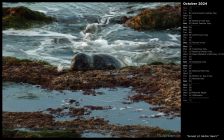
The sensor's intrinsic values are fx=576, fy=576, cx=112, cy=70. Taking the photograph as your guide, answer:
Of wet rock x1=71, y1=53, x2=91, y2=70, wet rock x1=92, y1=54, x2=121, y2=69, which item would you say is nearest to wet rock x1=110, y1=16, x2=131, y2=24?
wet rock x1=92, y1=54, x2=121, y2=69

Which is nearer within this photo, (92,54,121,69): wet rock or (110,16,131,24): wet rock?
(92,54,121,69): wet rock

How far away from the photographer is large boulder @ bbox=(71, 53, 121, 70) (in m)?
26.3

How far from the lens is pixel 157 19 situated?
118 feet

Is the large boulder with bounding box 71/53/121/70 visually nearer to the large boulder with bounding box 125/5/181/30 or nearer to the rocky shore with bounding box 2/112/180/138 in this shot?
the rocky shore with bounding box 2/112/180/138

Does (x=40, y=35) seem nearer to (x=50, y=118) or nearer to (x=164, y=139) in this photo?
(x=50, y=118)

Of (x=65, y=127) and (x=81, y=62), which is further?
(x=81, y=62)

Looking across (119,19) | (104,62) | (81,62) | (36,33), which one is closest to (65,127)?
(81,62)

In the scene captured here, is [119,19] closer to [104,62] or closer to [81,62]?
[104,62]

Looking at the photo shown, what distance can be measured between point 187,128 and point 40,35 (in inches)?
644

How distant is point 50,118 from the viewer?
69.6 feet

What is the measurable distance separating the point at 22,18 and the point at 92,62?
1070 centimetres

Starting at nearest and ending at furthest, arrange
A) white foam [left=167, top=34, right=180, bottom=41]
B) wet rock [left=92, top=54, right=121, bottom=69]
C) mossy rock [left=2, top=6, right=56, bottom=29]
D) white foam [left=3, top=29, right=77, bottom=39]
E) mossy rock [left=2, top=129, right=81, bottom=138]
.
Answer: mossy rock [left=2, top=129, right=81, bottom=138]
wet rock [left=92, top=54, right=121, bottom=69]
white foam [left=167, top=34, right=180, bottom=41]
white foam [left=3, top=29, right=77, bottom=39]
mossy rock [left=2, top=6, right=56, bottom=29]

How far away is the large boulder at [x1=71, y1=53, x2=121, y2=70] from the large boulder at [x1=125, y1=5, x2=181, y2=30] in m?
8.91

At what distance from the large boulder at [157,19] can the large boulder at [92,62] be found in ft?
29.2
